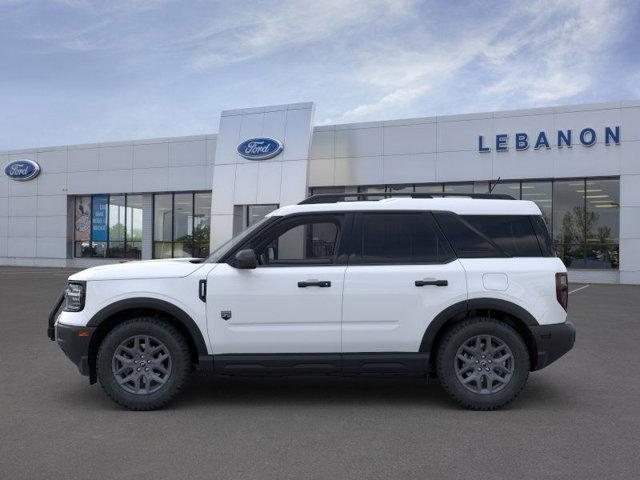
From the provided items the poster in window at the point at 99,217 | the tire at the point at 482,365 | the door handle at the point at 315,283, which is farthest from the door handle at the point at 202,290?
the poster in window at the point at 99,217

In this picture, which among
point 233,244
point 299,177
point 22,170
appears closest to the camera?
point 233,244

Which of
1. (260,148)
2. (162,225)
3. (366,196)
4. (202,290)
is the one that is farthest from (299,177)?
(202,290)

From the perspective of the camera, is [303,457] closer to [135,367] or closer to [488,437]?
[488,437]

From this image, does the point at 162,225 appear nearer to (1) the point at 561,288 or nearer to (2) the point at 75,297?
(2) the point at 75,297

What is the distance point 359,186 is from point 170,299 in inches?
842

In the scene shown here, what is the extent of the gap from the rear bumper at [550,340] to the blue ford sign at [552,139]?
1929cm

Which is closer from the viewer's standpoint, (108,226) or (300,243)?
(300,243)

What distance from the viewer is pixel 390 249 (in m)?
5.55

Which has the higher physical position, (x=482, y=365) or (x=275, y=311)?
(x=275, y=311)

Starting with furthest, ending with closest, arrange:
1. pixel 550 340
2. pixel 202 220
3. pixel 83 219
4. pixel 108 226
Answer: pixel 83 219, pixel 108 226, pixel 202 220, pixel 550 340

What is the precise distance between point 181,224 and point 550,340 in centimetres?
2648

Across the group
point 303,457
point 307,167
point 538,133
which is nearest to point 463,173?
point 538,133

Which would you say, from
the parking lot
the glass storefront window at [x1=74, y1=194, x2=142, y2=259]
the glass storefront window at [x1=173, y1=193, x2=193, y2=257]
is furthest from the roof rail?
the glass storefront window at [x1=74, y1=194, x2=142, y2=259]

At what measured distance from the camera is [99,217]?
106 ft
